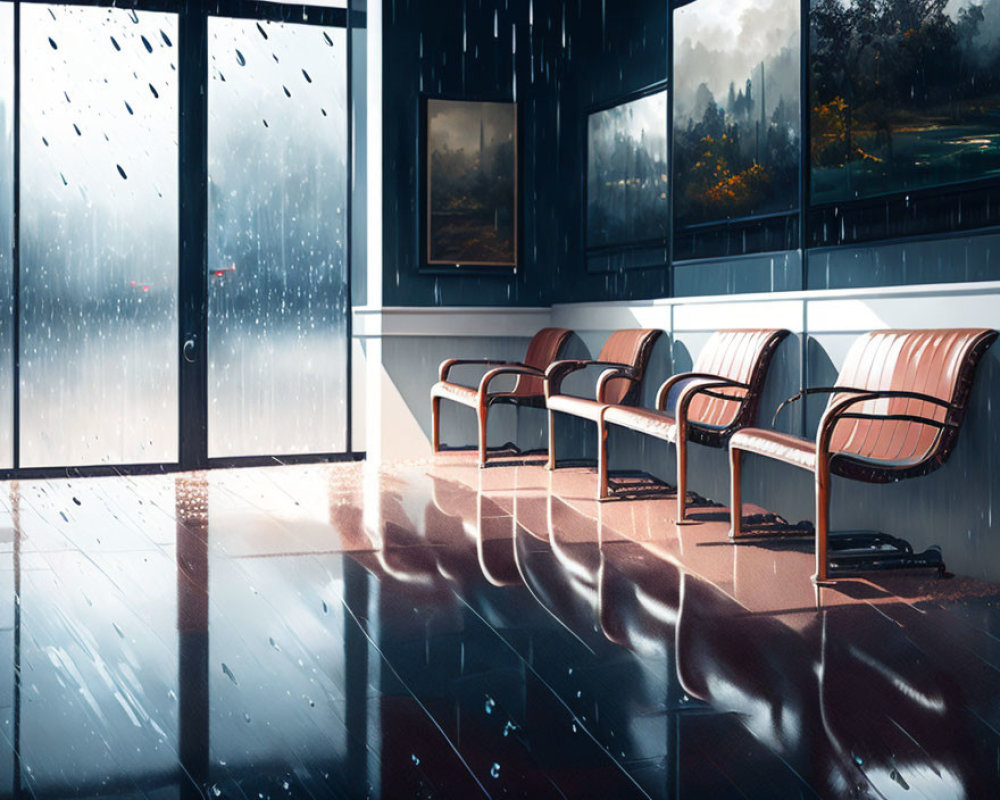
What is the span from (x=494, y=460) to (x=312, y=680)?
4.41 metres

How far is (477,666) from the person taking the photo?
2.92 metres

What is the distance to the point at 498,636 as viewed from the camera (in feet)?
10.5

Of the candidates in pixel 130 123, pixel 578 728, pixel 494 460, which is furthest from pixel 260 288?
pixel 578 728

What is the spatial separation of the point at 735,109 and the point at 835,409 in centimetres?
233

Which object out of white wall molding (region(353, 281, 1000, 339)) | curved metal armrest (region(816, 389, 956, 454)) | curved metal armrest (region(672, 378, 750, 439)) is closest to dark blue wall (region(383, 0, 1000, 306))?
white wall molding (region(353, 281, 1000, 339))

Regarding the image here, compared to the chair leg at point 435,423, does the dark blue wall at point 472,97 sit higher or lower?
higher

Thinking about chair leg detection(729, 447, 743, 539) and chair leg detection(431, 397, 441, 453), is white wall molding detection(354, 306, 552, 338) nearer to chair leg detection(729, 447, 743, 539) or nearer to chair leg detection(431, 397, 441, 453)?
chair leg detection(431, 397, 441, 453)

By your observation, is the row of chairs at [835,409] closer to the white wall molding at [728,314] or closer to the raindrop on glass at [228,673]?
the white wall molding at [728,314]

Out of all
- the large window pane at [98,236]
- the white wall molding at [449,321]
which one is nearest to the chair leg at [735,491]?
the white wall molding at [449,321]

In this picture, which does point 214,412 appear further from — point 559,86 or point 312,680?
point 312,680

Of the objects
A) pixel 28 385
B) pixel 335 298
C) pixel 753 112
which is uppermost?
pixel 753 112

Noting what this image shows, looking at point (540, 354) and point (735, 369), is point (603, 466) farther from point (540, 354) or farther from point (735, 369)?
point (540, 354)

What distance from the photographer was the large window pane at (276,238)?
280 inches

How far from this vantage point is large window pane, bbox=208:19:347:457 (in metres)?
7.10
